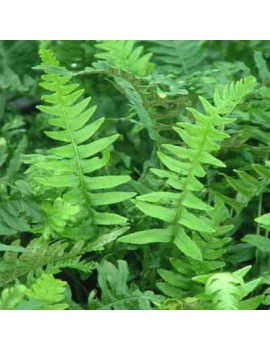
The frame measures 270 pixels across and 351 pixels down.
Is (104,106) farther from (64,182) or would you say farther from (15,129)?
(64,182)

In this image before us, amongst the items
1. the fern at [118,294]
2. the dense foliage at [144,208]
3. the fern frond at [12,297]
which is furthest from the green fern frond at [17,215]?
the fern frond at [12,297]

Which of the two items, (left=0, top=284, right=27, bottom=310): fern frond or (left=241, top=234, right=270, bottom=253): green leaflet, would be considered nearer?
(left=0, top=284, right=27, bottom=310): fern frond

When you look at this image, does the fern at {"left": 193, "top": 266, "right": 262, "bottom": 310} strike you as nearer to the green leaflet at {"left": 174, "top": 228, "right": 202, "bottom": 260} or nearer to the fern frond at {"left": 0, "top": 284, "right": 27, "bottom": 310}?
the green leaflet at {"left": 174, "top": 228, "right": 202, "bottom": 260}

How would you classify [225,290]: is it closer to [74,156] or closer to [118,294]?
[118,294]

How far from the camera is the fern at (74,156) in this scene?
3.87 feet

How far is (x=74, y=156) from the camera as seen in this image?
120 cm

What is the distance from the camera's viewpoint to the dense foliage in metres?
1.10

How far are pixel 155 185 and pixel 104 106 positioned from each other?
1.14ft

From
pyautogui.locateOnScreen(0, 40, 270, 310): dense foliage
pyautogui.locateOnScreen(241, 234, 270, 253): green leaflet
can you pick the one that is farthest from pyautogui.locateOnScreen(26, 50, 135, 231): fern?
pyautogui.locateOnScreen(241, 234, 270, 253): green leaflet

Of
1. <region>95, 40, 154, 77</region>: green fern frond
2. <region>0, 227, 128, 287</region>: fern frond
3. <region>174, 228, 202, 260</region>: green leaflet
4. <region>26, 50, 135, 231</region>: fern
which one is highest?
<region>95, 40, 154, 77</region>: green fern frond

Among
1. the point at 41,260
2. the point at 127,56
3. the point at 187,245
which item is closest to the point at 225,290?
the point at 187,245

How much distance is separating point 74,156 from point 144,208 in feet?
0.46

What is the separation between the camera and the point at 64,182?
119 centimetres

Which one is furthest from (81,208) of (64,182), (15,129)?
(15,129)
